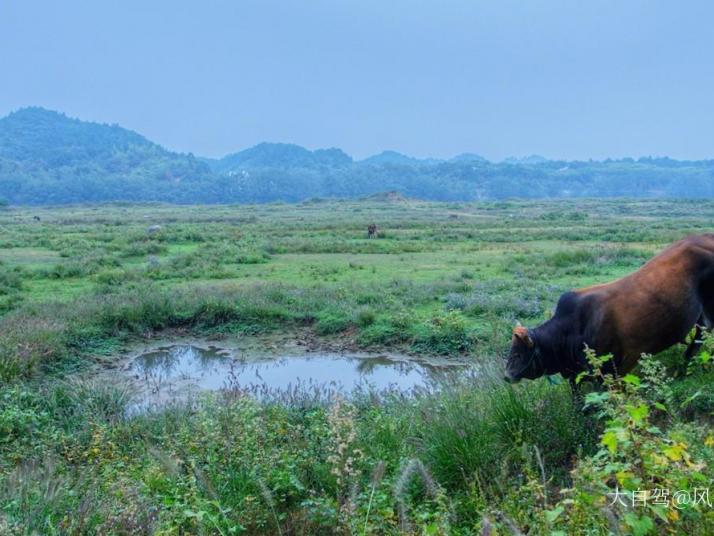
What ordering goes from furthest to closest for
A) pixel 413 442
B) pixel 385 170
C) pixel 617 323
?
pixel 385 170 < pixel 617 323 < pixel 413 442

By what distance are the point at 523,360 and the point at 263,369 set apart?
6476 millimetres

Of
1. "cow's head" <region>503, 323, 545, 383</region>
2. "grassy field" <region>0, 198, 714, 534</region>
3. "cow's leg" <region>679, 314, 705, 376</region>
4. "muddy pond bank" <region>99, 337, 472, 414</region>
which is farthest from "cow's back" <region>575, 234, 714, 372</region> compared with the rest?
"muddy pond bank" <region>99, 337, 472, 414</region>

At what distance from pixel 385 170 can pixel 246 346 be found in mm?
187711

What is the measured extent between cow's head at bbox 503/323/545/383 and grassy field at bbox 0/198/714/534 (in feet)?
0.84

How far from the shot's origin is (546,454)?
4848 mm

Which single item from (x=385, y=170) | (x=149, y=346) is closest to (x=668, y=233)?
(x=149, y=346)

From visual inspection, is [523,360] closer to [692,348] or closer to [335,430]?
[692,348]

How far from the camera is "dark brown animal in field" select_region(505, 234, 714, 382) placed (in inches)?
235

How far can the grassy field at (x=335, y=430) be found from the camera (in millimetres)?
3367

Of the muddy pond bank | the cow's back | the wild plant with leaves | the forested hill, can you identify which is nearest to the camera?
the wild plant with leaves

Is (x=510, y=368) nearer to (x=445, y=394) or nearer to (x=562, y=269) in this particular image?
(x=445, y=394)

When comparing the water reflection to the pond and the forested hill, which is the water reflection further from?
the forested hill

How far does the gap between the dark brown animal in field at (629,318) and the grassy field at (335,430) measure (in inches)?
13.3

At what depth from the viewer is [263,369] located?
11.5 meters
